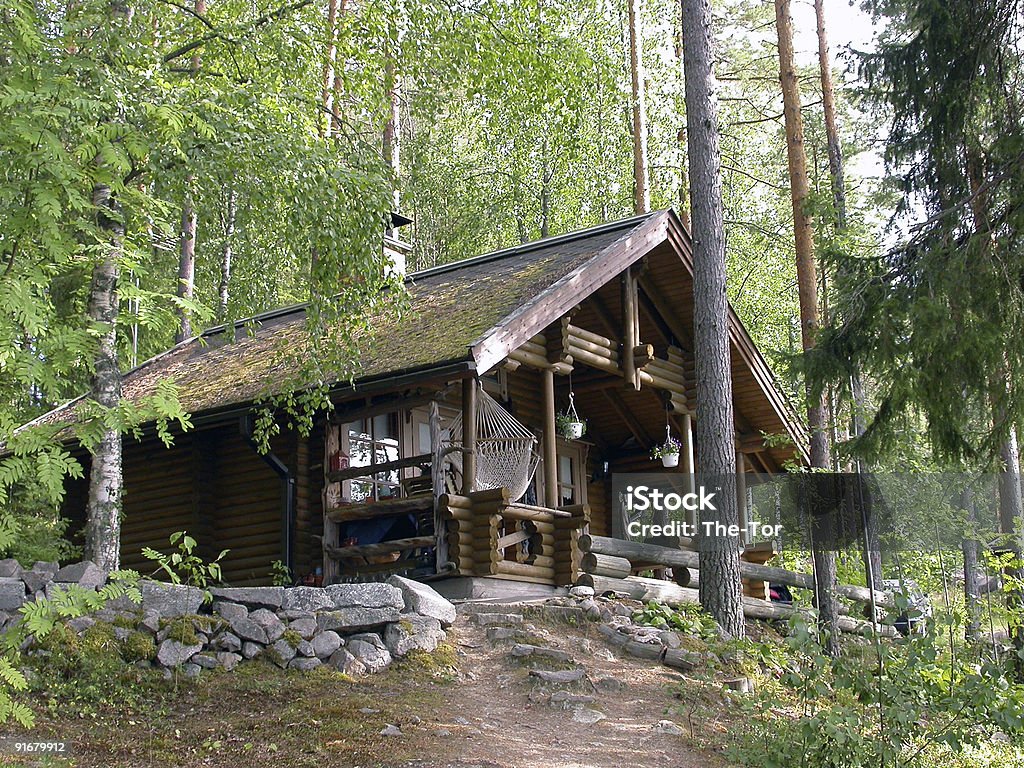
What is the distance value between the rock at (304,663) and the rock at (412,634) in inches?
25.7

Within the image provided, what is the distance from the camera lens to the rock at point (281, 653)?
9086 millimetres

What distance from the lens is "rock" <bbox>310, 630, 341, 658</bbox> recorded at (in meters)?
9.30

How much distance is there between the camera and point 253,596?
956 cm

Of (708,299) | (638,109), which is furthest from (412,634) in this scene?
(638,109)

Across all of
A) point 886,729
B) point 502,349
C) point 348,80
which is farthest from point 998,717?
point 348,80

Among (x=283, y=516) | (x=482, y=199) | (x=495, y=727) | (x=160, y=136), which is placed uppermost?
(x=482, y=199)

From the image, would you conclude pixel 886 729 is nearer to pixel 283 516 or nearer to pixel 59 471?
pixel 59 471

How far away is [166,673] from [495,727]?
2.61 meters

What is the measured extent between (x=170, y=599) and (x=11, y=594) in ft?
3.98

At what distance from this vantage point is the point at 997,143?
1006 cm

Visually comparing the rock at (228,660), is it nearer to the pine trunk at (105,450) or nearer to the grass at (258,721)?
the grass at (258,721)

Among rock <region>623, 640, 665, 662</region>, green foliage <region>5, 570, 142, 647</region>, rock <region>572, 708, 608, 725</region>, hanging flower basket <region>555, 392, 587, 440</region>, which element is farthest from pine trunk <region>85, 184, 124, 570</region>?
hanging flower basket <region>555, 392, 587, 440</region>

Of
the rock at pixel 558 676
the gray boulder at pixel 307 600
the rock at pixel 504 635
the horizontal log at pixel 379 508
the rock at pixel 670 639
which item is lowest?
the rock at pixel 558 676

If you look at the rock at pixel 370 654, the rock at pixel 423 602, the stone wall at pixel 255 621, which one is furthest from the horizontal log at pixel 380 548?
the rock at pixel 370 654
